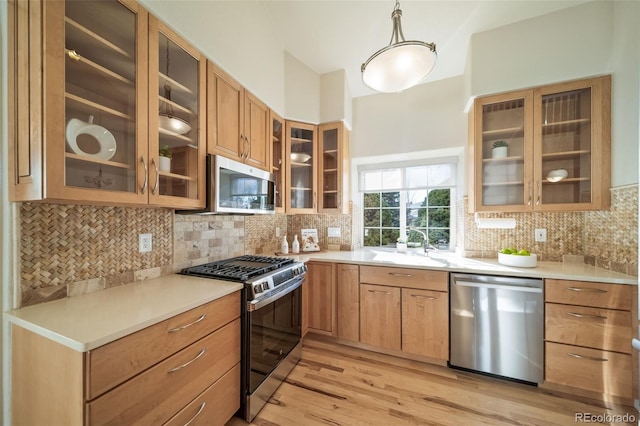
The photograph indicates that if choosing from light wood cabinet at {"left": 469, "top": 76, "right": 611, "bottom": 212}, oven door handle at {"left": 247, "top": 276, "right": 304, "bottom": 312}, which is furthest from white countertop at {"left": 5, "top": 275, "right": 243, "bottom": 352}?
light wood cabinet at {"left": 469, "top": 76, "right": 611, "bottom": 212}

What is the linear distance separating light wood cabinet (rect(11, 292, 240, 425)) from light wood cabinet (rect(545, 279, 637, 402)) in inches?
89.3

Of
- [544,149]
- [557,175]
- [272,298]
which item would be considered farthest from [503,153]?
[272,298]

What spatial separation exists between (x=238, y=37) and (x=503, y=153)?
252 cm

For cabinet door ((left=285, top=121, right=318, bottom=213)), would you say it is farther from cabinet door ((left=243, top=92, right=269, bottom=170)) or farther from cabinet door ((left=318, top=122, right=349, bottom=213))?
cabinet door ((left=243, top=92, right=269, bottom=170))

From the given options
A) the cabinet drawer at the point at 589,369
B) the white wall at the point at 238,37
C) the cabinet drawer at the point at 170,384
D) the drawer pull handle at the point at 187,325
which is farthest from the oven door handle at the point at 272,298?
the cabinet drawer at the point at 589,369

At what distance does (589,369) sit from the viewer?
1588 mm

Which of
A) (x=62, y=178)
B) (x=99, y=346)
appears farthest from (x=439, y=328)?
(x=62, y=178)

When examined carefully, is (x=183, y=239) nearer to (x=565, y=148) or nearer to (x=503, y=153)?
(x=503, y=153)

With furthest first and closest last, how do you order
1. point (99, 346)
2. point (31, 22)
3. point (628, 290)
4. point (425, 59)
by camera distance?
point (628, 290) → point (425, 59) → point (31, 22) → point (99, 346)

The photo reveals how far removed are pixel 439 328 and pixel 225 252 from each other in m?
2.00

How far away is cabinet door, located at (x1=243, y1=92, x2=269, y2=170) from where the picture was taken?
1.95 metres

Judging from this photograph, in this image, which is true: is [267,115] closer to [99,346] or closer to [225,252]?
[225,252]

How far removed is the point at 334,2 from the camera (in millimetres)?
1909

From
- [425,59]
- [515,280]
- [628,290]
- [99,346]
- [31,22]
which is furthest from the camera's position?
[515,280]
